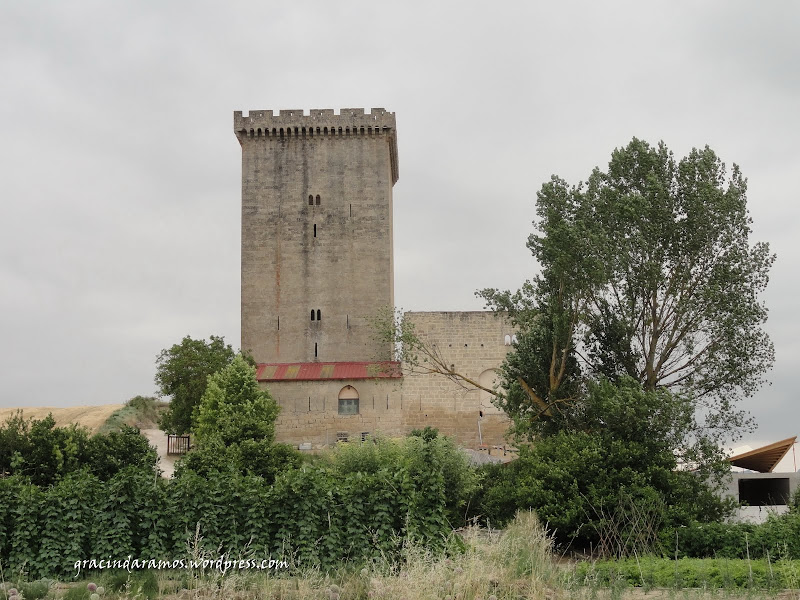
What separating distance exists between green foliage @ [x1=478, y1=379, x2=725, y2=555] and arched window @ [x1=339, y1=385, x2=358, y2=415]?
16.9 metres

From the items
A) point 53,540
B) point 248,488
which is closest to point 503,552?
point 248,488

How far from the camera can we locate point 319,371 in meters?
35.9

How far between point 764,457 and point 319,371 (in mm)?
17833

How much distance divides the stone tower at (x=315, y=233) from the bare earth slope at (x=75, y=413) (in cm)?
766

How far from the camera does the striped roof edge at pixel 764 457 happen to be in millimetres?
23658

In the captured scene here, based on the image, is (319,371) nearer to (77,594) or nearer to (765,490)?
(765,490)

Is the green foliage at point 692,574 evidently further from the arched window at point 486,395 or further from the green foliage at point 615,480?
the arched window at point 486,395

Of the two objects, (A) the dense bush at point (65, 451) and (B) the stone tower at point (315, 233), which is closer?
(A) the dense bush at point (65, 451)

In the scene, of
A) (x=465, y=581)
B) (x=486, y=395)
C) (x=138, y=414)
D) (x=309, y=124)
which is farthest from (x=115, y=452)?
(x=309, y=124)

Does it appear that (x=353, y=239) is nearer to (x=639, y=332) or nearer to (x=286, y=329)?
(x=286, y=329)

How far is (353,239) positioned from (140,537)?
2670cm

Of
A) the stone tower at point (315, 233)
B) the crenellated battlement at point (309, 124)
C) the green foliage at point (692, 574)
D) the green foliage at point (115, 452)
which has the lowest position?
the green foliage at point (692, 574)

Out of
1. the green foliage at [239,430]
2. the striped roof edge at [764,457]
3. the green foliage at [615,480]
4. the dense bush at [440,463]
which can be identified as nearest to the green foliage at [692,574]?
the green foliage at [615,480]

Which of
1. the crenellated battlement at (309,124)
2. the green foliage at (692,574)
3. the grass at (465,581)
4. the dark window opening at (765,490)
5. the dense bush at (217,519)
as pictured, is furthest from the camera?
the crenellated battlement at (309,124)
